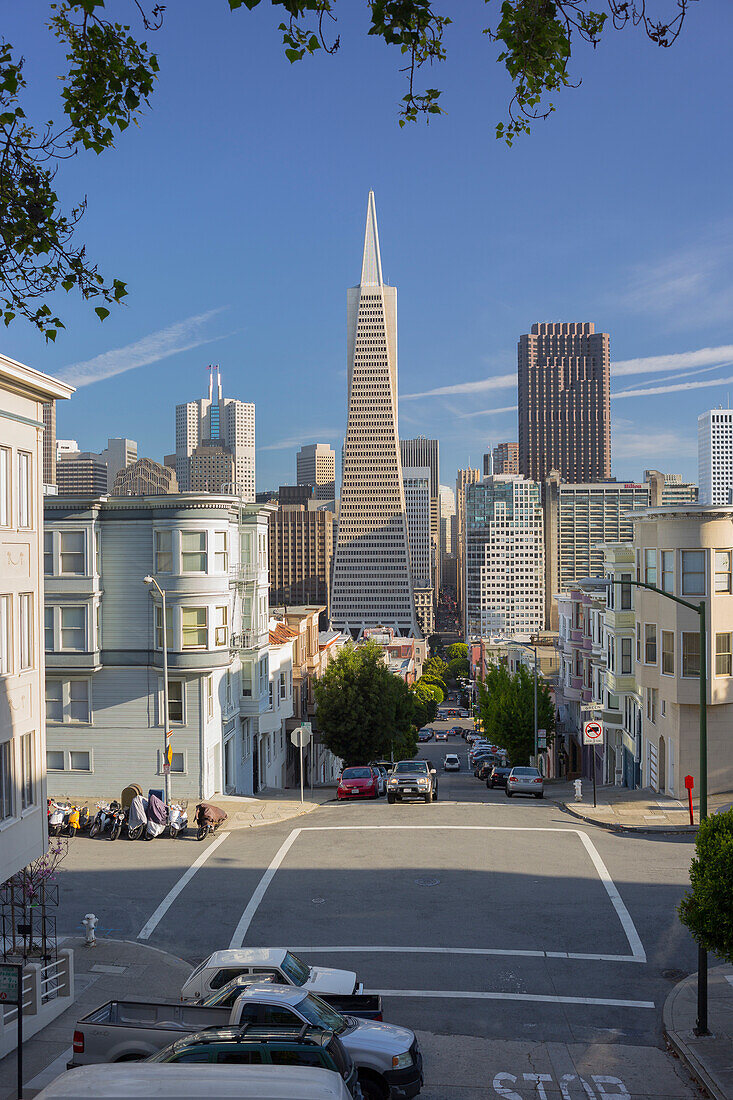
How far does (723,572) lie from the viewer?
101 ft

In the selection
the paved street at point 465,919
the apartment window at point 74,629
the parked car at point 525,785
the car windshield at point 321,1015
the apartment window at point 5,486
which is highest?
the apartment window at point 5,486

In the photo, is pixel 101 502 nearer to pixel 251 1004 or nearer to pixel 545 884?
pixel 545 884

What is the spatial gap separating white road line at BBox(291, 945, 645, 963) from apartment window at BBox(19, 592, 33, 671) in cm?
752

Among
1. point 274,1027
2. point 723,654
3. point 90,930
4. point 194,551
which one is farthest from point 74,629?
point 274,1027

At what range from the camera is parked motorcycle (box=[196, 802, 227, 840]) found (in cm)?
2806

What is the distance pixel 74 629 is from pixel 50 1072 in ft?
75.1

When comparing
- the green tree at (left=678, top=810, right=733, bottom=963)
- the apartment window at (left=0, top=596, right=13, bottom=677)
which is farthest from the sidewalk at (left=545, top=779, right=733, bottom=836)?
the apartment window at (left=0, top=596, right=13, bottom=677)

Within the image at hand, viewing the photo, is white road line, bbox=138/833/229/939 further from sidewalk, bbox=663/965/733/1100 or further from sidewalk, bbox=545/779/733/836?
sidewalk, bbox=545/779/733/836

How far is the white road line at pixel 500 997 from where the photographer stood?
1572cm

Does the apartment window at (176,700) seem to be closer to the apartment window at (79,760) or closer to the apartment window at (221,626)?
the apartment window at (221,626)

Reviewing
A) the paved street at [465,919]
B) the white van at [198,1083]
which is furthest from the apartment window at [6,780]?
the white van at [198,1083]

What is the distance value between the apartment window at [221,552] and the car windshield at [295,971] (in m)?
21.6

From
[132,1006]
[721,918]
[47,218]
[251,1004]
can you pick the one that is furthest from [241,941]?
[47,218]

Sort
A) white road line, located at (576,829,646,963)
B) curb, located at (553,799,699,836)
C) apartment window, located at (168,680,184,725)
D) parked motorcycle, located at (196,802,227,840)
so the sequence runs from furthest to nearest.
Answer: apartment window, located at (168,680,184,725), parked motorcycle, located at (196,802,227,840), curb, located at (553,799,699,836), white road line, located at (576,829,646,963)
